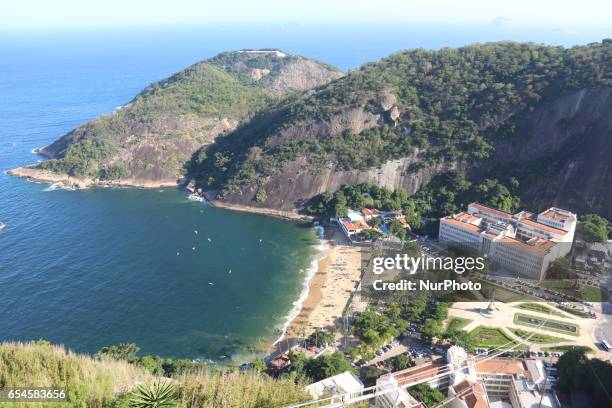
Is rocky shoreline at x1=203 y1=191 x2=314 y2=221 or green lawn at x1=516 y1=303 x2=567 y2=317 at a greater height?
rocky shoreline at x1=203 y1=191 x2=314 y2=221

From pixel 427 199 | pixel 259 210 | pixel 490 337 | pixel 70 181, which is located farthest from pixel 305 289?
pixel 70 181

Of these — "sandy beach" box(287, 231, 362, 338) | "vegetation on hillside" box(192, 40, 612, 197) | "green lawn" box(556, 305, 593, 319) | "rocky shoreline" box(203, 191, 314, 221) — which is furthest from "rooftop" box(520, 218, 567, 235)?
"rocky shoreline" box(203, 191, 314, 221)

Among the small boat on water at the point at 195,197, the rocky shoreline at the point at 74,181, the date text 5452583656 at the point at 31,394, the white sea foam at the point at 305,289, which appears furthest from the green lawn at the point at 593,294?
the rocky shoreline at the point at 74,181

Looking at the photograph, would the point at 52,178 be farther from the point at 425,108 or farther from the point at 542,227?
the point at 542,227

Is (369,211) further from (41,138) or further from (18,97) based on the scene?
(18,97)

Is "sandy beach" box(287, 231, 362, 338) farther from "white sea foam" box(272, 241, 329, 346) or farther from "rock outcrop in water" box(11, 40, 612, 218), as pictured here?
"rock outcrop in water" box(11, 40, 612, 218)

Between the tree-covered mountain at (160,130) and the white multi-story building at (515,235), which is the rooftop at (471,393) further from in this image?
the tree-covered mountain at (160,130)
